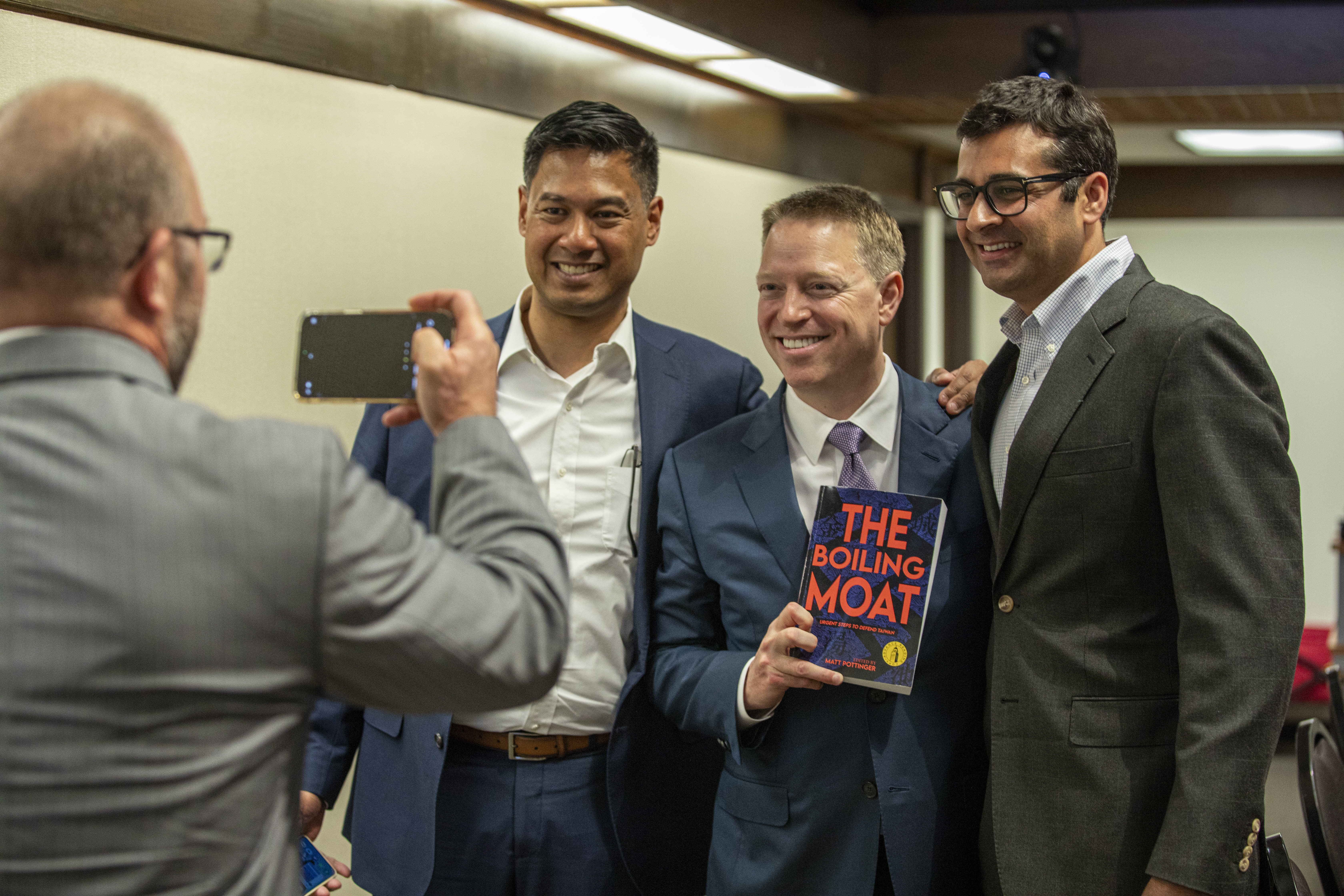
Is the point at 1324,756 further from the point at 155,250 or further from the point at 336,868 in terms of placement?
the point at 155,250

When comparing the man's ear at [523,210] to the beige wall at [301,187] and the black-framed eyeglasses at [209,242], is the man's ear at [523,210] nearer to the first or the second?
the beige wall at [301,187]

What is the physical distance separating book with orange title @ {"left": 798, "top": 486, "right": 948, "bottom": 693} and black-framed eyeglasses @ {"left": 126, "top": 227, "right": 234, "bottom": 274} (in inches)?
43.9

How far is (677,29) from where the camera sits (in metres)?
4.39

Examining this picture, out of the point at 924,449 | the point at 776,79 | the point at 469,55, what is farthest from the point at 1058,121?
the point at 776,79

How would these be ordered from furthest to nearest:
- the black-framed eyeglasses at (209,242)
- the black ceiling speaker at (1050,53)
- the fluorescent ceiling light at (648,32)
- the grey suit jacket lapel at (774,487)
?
the black ceiling speaker at (1050,53) → the fluorescent ceiling light at (648,32) → the grey suit jacket lapel at (774,487) → the black-framed eyeglasses at (209,242)

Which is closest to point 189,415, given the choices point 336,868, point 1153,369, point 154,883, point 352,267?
point 154,883

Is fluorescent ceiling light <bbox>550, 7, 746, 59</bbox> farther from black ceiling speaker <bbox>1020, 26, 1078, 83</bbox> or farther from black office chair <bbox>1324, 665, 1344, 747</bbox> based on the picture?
black office chair <bbox>1324, 665, 1344, 747</bbox>

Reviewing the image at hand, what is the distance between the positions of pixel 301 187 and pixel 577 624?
1.61 metres

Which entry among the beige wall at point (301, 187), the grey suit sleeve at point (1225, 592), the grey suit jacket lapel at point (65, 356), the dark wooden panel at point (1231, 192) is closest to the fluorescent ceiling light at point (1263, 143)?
the dark wooden panel at point (1231, 192)

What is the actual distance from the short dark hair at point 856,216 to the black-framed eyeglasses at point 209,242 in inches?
50.3

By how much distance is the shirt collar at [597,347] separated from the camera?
2447 millimetres

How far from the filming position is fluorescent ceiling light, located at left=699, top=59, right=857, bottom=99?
515cm

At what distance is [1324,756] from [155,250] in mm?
2547

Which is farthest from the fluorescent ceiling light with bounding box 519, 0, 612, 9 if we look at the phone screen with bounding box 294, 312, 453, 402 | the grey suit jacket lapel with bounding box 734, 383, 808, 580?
the phone screen with bounding box 294, 312, 453, 402
